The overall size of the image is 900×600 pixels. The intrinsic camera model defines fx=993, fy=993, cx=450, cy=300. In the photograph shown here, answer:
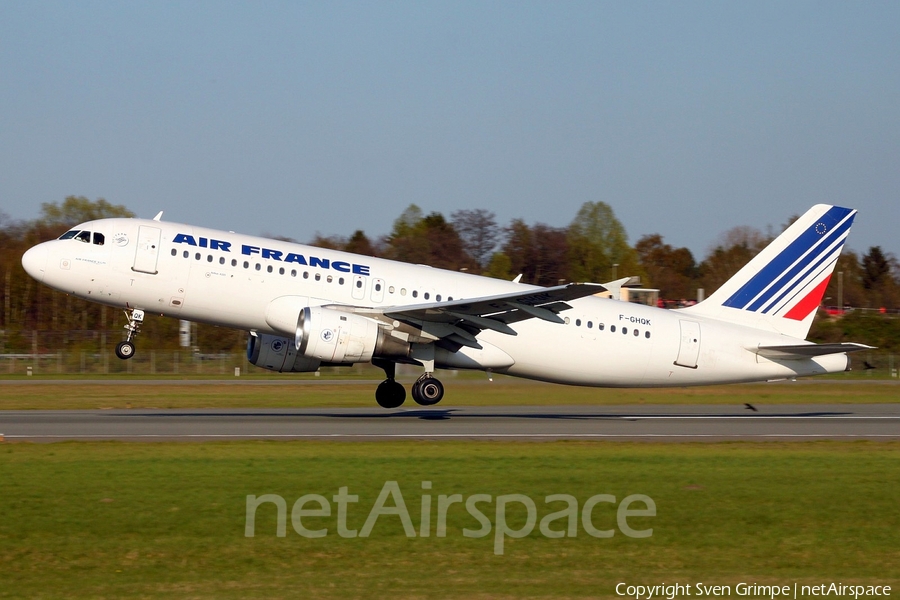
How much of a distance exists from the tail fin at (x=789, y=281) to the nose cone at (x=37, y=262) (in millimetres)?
18594

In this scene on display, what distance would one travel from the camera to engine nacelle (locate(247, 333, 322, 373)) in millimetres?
28312

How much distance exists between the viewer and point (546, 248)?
342ft

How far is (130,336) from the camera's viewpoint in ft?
87.2

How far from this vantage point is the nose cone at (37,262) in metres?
26.4

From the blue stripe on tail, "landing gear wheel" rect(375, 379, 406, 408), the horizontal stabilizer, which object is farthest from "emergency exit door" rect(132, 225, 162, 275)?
the horizontal stabilizer


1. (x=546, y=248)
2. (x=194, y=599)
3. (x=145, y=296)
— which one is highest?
(x=546, y=248)

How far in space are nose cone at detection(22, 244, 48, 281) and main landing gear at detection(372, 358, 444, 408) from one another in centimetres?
912

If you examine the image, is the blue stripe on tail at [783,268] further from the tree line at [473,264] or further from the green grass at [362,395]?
the tree line at [473,264]

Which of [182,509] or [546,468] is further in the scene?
[546,468]

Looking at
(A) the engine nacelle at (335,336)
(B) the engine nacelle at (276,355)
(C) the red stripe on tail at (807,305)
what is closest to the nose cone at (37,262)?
(B) the engine nacelle at (276,355)

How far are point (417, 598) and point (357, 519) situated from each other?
3.10m

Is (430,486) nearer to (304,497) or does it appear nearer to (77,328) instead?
(304,497)

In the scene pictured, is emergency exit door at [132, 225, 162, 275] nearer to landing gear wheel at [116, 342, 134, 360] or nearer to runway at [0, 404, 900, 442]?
landing gear wheel at [116, 342, 134, 360]

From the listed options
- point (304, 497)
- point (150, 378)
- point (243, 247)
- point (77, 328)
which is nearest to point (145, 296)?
point (243, 247)
